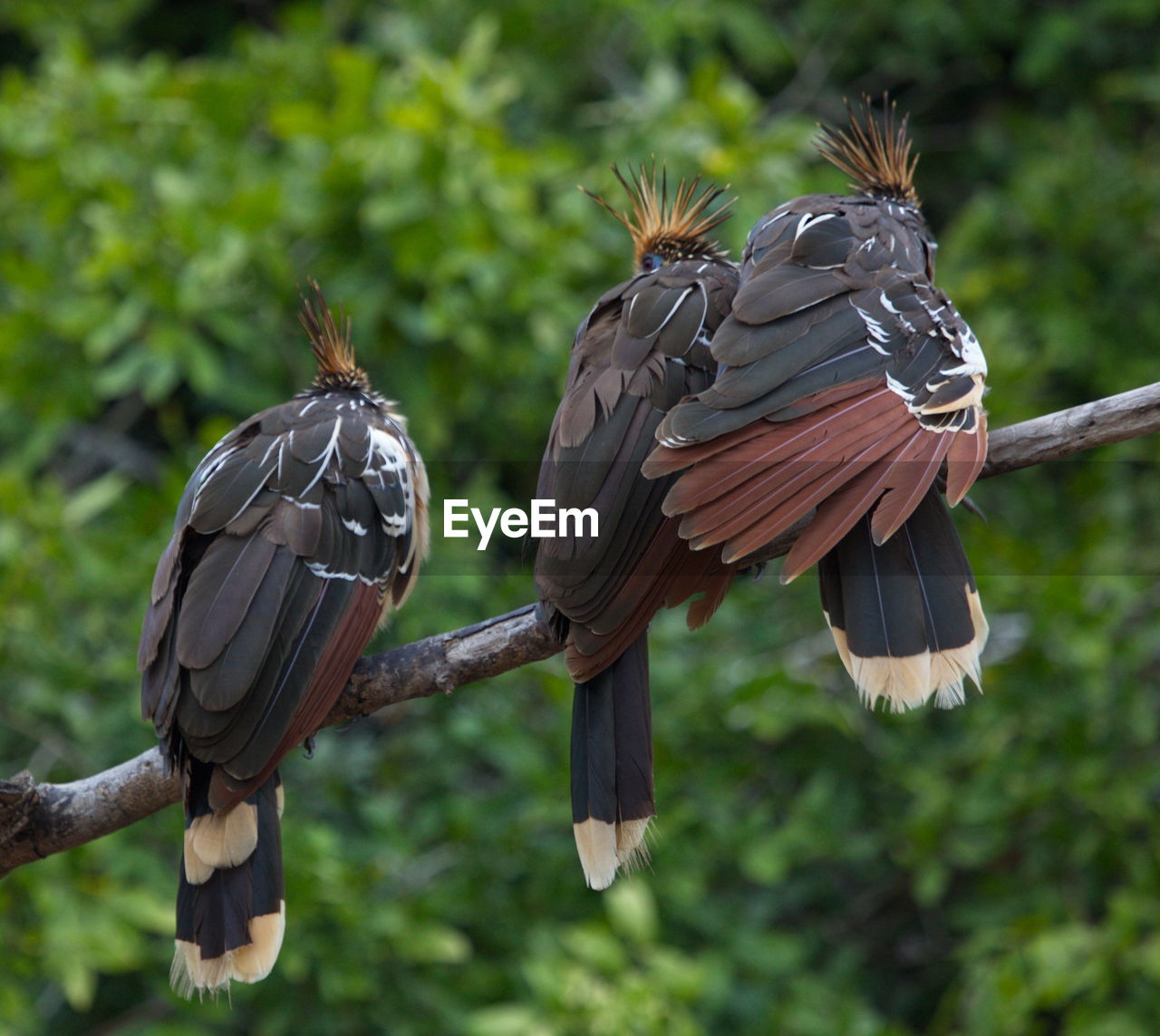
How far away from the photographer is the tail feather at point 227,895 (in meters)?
3.04

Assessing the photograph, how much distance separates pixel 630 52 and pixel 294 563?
3.74 metres

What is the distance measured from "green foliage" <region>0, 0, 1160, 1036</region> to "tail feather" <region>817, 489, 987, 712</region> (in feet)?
5.50

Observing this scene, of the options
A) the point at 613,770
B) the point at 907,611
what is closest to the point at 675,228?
the point at 907,611

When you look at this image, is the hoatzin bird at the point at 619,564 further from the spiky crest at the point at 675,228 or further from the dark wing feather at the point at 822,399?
the spiky crest at the point at 675,228

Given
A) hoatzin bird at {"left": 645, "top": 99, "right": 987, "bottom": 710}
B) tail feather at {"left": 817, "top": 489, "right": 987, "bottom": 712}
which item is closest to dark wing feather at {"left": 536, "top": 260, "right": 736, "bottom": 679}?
hoatzin bird at {"left": 645, "top": 99, "right": 987, "bottom": 710}

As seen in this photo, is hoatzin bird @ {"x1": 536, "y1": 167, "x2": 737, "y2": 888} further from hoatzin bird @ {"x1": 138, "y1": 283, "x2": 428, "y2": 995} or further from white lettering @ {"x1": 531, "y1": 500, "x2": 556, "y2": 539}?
hoatzin bird @ {"x1": 138, "y1": 283, "x2": 428, "y2": 995}

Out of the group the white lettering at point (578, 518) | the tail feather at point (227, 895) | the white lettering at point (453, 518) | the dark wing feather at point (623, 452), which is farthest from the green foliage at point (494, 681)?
the white lettering at point (578, 518)

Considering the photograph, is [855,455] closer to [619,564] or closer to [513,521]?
[619,564]

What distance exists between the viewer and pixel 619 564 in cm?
292

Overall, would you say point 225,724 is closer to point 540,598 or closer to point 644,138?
point 540,598

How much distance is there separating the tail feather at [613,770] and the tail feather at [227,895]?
0.71 m

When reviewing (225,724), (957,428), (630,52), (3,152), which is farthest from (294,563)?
(630,52)

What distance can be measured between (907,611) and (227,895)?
1.63 meters

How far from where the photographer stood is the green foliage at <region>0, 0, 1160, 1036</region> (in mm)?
4387
